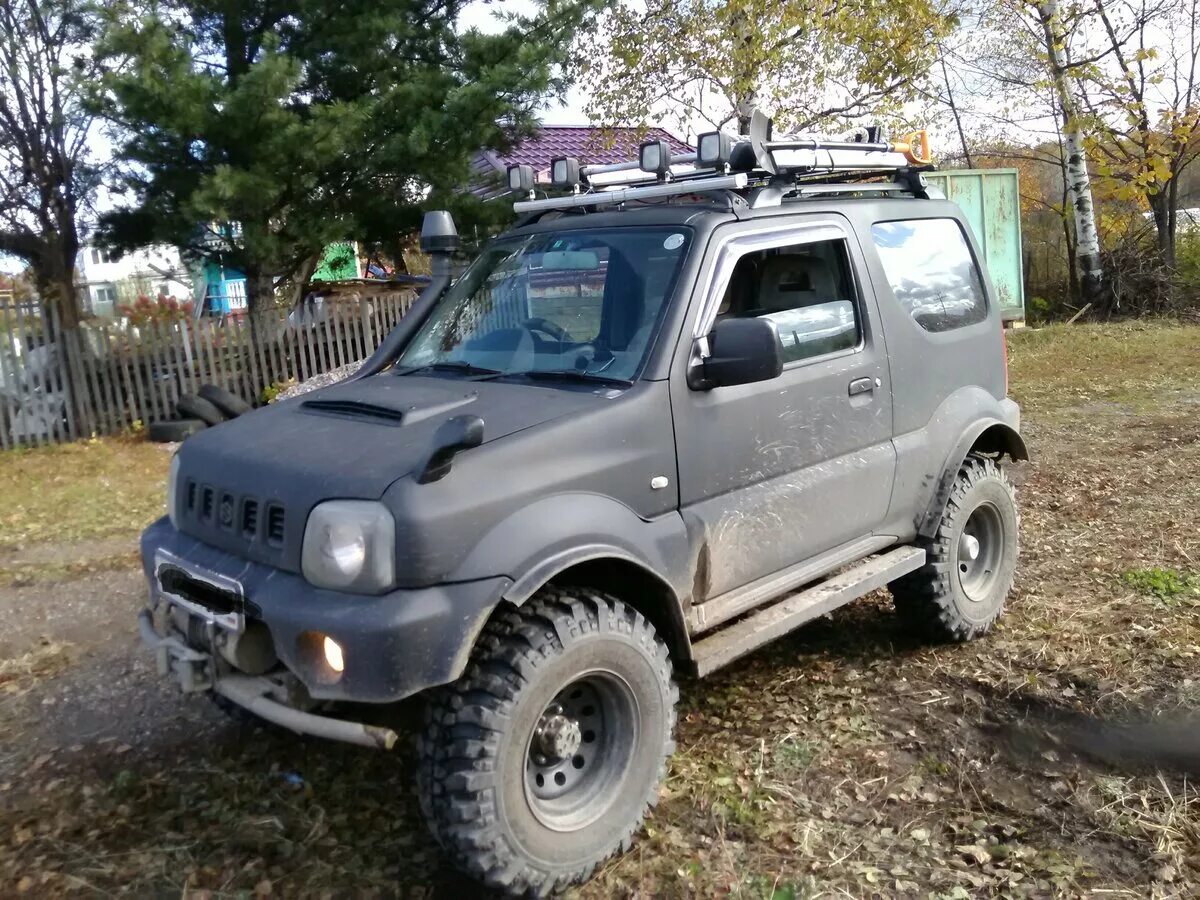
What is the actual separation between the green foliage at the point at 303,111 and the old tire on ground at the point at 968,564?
24.7 ft

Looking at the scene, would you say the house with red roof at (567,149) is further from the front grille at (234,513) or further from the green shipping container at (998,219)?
the front grille at (234,513)

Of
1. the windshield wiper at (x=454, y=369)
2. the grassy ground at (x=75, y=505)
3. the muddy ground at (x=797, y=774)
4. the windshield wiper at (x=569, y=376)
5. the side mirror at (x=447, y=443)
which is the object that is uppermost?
the windshield wiper at (x=454, y=369)

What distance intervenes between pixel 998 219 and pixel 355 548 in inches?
659

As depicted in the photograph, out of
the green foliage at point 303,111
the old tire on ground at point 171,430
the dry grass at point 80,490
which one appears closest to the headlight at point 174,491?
the dry grass at point 80,490

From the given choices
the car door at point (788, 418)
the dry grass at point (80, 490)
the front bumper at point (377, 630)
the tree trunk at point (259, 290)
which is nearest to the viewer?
the front bumper at point (377, 630)

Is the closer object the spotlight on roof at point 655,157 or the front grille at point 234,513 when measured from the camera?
the front grille at point 234,513

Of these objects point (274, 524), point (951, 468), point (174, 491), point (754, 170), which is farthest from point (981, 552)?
point (174, 491)

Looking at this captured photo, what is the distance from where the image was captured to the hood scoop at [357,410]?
339cm

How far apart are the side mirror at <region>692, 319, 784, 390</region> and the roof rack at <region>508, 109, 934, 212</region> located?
79 cm

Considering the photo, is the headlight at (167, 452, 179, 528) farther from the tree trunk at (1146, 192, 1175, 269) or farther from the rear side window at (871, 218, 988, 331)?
the tree trunk at (1146, 192, 1175, 269)

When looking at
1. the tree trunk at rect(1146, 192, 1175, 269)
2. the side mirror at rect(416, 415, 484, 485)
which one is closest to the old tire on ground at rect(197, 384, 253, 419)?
the side mirror at rect(416, 415, 484, 485)

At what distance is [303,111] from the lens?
36.2 ft

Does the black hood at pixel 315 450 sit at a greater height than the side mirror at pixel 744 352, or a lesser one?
lesser

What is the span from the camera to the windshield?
12.2 feet
